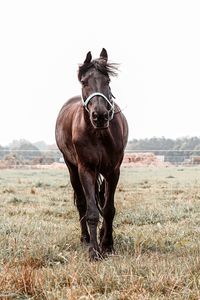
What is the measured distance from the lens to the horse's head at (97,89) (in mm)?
4242

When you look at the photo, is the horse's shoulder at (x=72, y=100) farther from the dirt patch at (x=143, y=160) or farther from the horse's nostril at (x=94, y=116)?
the dirt patch at (x=143, y=160)

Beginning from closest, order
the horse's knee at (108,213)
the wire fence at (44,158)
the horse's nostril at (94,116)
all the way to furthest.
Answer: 1. the horse's nostril at (94,116)
2. the horse's knee at (108,213)
3. the wire fence at (44,158)

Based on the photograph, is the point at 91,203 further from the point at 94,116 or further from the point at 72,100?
the point at 72,100

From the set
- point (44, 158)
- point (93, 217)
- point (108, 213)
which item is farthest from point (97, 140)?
point (44, 158)

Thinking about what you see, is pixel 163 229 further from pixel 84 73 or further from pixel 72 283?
pixel 72 283

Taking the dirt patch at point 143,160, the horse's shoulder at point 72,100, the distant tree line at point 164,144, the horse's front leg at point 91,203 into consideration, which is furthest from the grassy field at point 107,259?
the distant tree line at point 164,144

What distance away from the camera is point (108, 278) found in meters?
3.26

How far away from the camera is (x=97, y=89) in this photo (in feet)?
14.8

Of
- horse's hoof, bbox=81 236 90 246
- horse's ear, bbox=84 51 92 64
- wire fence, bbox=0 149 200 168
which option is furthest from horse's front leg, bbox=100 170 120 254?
wire fence, bbox=0 149 200 168

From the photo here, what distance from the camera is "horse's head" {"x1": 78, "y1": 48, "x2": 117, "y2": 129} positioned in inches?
167

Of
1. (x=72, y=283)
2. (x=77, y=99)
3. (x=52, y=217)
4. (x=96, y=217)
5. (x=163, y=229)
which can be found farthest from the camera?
(x=52, y=217)

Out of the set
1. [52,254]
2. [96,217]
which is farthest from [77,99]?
[52,254]

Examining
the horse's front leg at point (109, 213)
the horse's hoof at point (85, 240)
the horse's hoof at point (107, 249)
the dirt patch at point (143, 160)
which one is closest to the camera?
the horse's hoof at point (107, 249)

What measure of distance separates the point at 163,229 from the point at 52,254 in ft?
6.69
